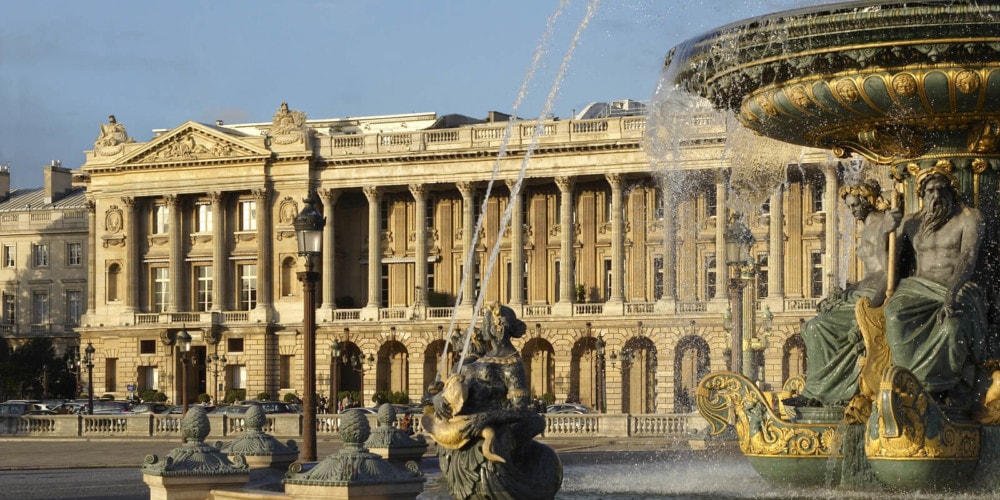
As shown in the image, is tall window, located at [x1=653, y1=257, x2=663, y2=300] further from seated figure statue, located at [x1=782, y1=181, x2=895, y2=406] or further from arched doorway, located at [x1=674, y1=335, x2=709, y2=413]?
seated figure statue, located at [x1=782, y1=181, x2=895, y2=406]

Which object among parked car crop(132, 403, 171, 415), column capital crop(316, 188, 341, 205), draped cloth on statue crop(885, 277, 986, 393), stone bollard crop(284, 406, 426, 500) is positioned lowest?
parked car crop(132, 403, 171, 415)

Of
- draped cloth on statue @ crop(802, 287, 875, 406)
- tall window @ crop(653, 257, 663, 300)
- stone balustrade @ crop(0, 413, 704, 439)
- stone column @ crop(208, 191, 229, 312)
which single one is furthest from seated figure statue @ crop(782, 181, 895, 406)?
stone column @ crop(208, 191, 229, 312)

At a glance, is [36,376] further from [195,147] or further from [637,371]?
[637,371]

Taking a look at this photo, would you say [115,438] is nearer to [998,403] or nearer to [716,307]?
[716,307]

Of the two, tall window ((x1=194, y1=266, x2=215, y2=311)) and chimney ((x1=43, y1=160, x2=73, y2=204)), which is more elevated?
chimney ((x1=43, y1=160, x2=73, y2=204))

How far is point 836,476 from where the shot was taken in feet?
47.2

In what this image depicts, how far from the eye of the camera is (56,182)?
107m

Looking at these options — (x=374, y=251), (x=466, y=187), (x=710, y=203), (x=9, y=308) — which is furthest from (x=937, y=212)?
(x=9, y=308)

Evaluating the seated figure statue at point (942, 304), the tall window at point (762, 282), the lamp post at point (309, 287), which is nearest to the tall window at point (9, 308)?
the tall window at point (762, 282)

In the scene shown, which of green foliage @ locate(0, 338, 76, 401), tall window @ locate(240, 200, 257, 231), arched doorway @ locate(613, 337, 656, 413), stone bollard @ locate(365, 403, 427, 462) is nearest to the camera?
stone bollard @ locate(365, 403, 427, 462)

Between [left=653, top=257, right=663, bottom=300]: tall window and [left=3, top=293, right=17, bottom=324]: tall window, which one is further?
[left=3, top=293, right=17, bottom=324]: tall window

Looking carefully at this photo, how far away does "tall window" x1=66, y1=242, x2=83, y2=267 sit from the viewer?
100 m

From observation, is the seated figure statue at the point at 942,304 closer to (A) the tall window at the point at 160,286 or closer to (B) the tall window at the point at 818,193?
(B) the tall window at the point at 818,193

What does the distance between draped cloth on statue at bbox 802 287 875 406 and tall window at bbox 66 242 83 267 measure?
290 ft
